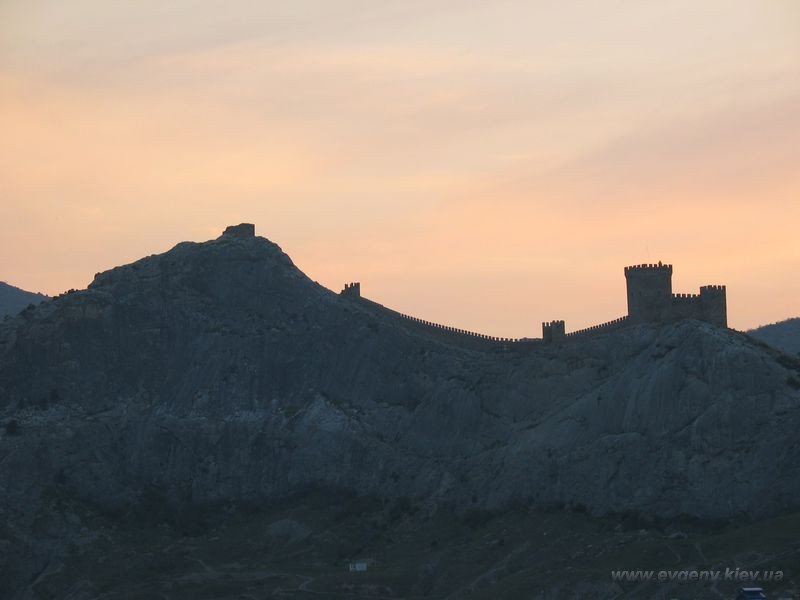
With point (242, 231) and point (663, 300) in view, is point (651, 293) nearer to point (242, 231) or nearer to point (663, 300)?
point (663, 300)

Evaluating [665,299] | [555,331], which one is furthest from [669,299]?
[555,331]

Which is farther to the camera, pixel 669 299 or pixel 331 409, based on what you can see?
pixel 331 409

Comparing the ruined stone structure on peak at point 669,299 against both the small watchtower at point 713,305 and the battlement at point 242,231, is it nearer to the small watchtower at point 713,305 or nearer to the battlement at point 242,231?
the small watchtower at point 713,305

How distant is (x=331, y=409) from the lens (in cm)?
16038

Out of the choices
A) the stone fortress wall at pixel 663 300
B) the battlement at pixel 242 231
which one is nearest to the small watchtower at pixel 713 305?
the stone fortress wall at pixel 663 300

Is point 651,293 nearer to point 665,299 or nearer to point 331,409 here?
point 665,299

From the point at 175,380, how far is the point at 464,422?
962 inches

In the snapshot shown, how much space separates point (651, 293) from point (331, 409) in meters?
27.7

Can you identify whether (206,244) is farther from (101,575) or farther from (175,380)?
(101,575)

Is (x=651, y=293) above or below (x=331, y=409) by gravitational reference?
above

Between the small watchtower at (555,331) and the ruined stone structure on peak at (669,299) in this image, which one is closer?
the ruined stone structure on peak at (669,299)

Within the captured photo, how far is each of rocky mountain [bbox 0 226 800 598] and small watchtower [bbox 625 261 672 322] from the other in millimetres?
2054

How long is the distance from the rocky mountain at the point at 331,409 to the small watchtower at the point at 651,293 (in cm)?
205

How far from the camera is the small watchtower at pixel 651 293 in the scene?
146m
